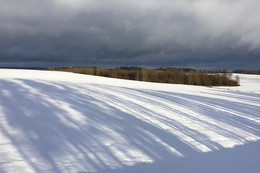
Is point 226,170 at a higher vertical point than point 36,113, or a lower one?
lower

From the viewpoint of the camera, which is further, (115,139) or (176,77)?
(176,77)

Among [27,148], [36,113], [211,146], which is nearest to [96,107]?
[36,113]

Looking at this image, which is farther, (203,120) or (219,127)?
(203,120)

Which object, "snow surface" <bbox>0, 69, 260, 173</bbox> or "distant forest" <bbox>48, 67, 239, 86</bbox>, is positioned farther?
"distant forest" <bbox>48, 67, 239, 86</bbox>

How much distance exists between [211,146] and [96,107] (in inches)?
153

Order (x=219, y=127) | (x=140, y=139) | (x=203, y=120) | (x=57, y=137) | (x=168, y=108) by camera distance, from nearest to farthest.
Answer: (x=57, y=137)
(x=140, y=139)
(x=219, y=127)
(x=203, y=120)
(x=168, y=108)

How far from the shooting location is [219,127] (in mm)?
5598

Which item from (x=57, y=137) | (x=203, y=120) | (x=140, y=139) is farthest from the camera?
(x=203, y=120)

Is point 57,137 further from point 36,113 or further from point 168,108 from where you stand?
point 168,108

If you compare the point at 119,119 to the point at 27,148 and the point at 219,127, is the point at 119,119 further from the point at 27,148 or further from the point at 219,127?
the point at 219,127

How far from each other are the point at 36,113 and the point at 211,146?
5.00 metres

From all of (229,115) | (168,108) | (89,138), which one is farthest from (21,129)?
(229,115)

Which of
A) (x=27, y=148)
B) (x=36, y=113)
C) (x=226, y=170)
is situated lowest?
(x=226, y=170)

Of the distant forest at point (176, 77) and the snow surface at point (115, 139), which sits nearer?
the snow surface at point (115, 139)
